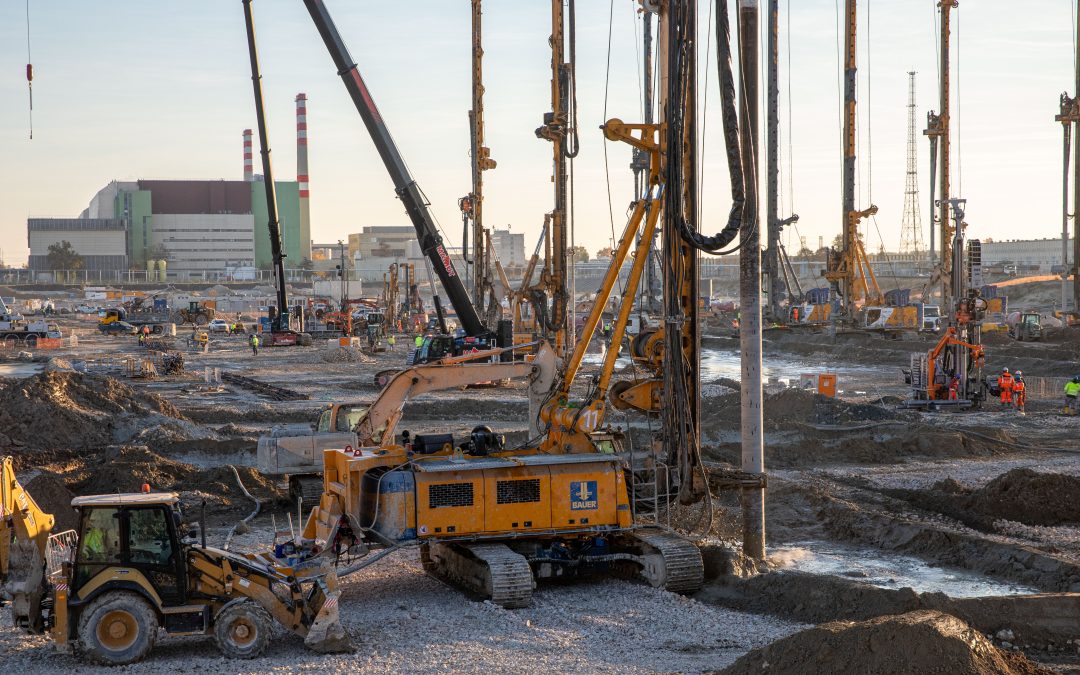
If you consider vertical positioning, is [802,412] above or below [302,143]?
below

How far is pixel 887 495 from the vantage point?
2023 cm

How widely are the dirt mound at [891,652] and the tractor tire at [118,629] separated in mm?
5373

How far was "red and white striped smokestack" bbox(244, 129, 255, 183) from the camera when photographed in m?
166

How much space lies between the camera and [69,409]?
91.7ft

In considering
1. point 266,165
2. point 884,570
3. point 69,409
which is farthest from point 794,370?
point 884,570

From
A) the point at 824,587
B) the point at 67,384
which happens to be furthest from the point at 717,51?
the point at 67,384

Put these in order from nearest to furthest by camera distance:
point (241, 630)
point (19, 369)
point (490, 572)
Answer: point (241, 630), point (490, 572), point (19, 369)

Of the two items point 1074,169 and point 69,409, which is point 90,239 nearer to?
point 1074,169

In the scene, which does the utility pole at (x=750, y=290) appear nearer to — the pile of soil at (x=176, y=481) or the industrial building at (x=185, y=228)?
the pile of soil at (x=176, y=481)

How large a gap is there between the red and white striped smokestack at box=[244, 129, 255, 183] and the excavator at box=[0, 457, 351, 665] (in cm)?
16114

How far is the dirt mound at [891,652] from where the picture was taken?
28.7 ft

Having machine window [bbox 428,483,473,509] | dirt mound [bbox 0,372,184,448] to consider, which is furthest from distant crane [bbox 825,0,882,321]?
machine window [bbox 428,483,473,509]

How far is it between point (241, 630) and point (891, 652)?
5.87 m

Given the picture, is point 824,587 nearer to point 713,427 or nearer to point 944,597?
point 944,597
